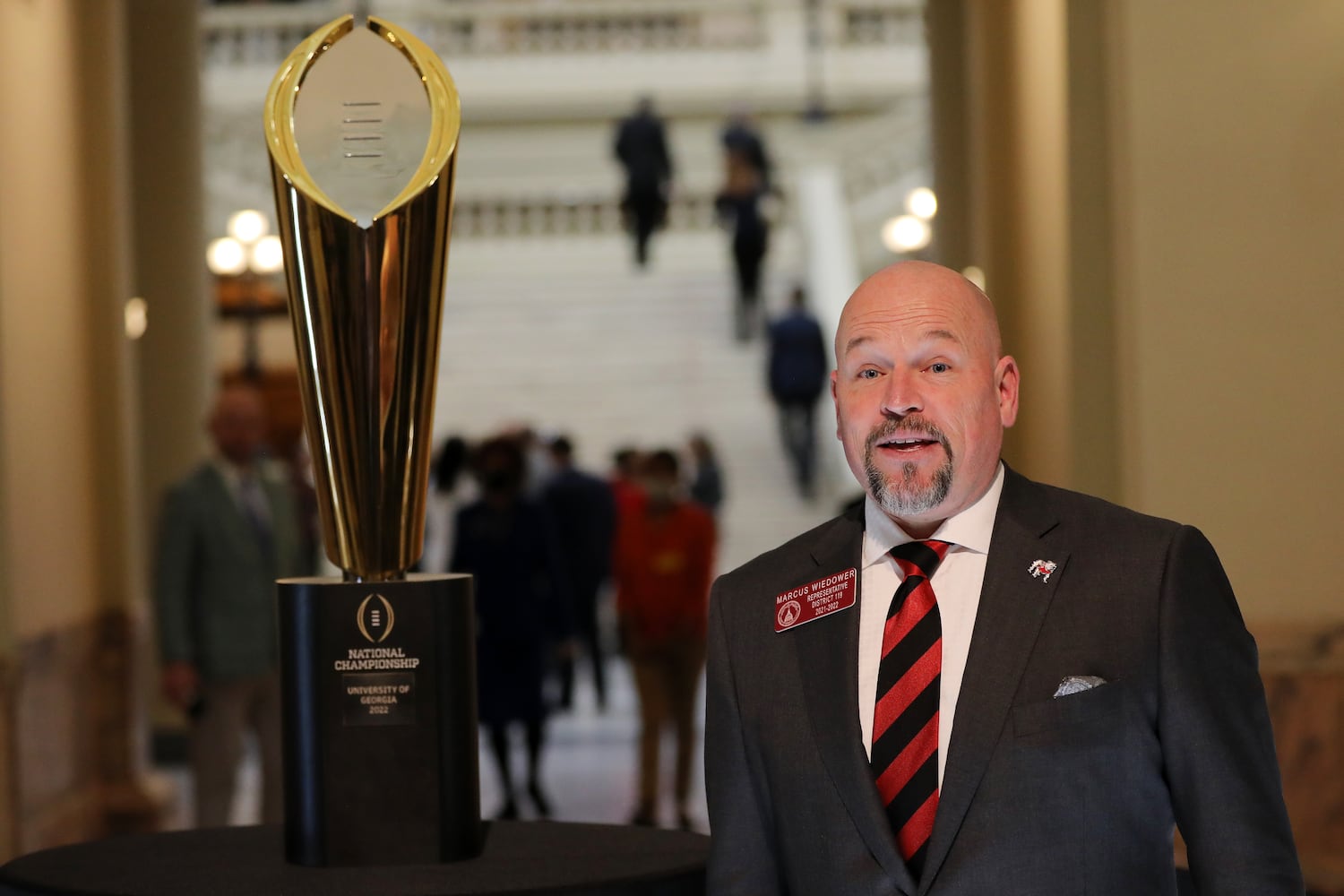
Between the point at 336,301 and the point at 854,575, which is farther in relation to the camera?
the point at 336,301

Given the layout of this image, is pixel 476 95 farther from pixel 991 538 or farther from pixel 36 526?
pixel 991 538

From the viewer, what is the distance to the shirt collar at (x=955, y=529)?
226cm

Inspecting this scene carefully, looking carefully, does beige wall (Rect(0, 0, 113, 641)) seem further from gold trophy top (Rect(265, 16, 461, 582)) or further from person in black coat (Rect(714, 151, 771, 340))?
person in black coat (Rect(714, 151, 771, 340))

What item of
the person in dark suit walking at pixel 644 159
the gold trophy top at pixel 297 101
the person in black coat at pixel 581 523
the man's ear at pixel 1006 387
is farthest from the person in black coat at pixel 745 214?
the man's ear at pixel 1006 387

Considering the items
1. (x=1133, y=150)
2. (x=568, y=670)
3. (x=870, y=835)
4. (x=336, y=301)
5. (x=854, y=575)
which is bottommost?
(x=568, y=670)

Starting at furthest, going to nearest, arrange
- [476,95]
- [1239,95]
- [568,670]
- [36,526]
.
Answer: [476,95]
[568,670]
[36,526]
[1239,95]

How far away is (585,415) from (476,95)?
1041 centimetres

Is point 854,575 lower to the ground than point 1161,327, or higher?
lower

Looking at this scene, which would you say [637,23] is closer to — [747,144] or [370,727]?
[747,144]

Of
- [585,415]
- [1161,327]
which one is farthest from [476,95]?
[1161,327]

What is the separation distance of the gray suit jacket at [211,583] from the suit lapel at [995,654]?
3969 mm

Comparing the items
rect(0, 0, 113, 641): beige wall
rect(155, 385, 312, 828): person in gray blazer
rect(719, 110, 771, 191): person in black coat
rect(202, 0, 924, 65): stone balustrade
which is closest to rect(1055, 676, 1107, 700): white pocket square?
rect(155, 385, 312, 828): person in gray blazer

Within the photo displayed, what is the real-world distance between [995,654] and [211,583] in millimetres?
4174

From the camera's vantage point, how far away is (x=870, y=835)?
2.15 meters
